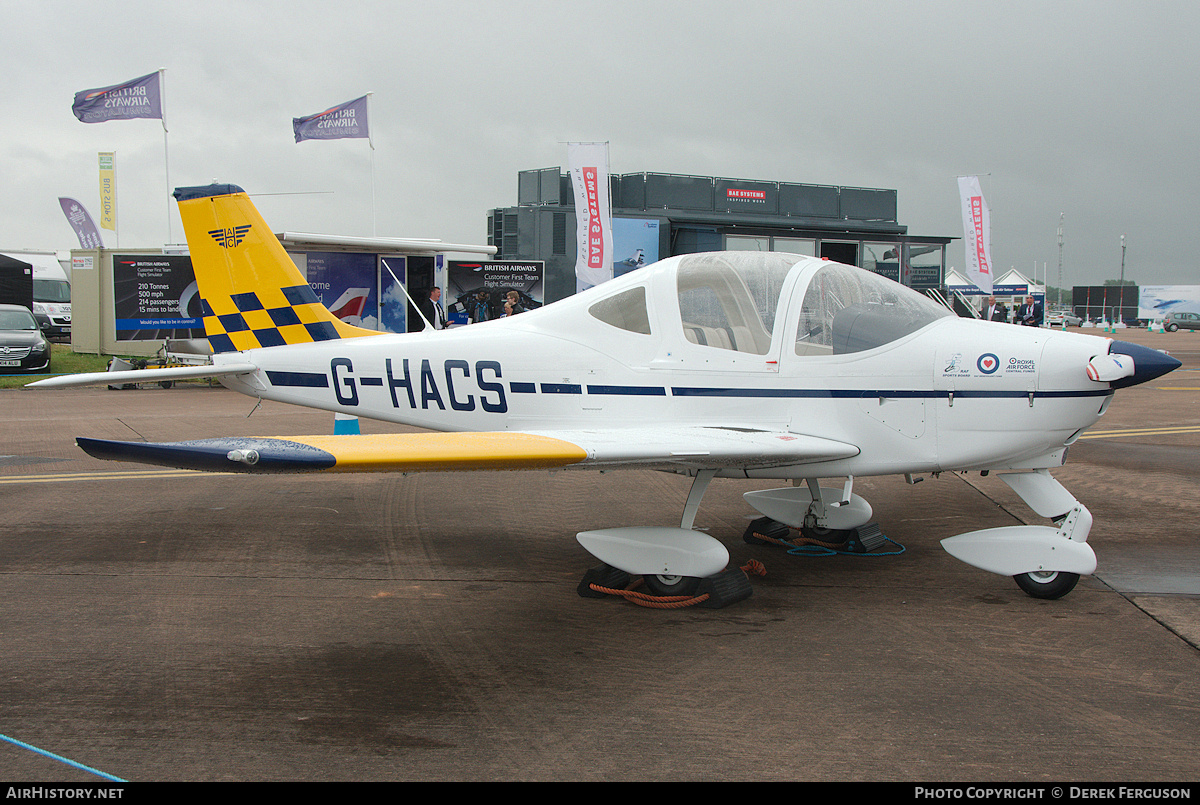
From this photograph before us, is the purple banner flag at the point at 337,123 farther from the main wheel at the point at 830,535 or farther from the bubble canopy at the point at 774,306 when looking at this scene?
the main wheel at the point at 830,535

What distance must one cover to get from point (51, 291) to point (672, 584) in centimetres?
3864

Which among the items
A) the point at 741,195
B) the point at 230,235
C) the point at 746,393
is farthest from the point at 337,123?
the point at 746,393

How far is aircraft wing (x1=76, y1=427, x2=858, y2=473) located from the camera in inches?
150

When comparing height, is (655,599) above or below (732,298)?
below

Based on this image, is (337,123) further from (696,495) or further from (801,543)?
(696,495)

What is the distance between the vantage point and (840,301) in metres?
5.61

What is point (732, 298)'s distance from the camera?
575 centimetres

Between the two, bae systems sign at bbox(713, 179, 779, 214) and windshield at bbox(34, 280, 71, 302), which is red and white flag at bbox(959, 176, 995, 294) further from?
windshield at bbox(34, 280, 71, 302)

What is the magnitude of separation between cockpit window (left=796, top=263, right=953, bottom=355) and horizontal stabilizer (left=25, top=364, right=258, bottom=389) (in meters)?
3.93

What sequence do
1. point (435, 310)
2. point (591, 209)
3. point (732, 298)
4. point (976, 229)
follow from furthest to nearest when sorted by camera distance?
point (976, 229)
point (591, 209)
point (435, 310)
point (732, 298)

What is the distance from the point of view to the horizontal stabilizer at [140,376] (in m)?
5.09

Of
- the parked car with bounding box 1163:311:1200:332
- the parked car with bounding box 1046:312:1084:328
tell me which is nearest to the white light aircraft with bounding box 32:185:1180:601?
the parked car with bounding box 1046:312:1084:328

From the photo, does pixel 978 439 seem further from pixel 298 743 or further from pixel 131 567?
pixel 131 567

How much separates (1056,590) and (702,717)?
8.93 feet
